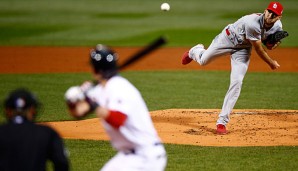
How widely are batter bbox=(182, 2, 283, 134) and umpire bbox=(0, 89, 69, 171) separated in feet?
17.9

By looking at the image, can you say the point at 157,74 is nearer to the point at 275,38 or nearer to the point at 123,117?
the point at 275,38

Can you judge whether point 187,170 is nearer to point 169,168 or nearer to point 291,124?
point 169,168

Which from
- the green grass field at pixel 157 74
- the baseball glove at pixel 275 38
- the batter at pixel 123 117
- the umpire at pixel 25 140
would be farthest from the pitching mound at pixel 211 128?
the umpire at pixel 25 140

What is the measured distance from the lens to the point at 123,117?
16.6ft

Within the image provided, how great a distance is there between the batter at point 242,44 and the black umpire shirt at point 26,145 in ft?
17.9

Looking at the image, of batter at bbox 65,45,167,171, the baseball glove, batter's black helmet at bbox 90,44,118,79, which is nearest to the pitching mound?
the baseball glove

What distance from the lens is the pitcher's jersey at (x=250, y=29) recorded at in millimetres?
9430

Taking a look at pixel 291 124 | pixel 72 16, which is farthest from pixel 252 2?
pixel 291 124

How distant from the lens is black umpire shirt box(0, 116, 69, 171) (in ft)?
14.8

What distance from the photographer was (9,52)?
69.5 ft

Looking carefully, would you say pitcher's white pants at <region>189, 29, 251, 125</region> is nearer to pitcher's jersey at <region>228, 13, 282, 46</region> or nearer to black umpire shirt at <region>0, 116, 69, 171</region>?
Result: pitcher's jersey at <region>228, 13, 282, 46</region>

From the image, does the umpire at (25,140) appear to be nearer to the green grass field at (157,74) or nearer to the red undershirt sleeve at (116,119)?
the red undershirt sleeve at (116,119)

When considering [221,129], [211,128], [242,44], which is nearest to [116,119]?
[221,129]

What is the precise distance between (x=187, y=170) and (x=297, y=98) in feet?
21.0
